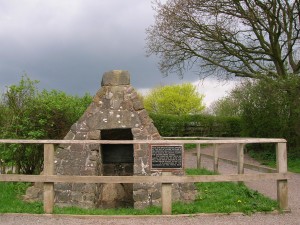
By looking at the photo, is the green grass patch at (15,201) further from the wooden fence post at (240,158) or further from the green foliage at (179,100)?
the green foliage at (179,100)

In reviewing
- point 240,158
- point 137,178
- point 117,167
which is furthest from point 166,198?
point 240,158

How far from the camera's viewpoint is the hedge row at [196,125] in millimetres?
28266

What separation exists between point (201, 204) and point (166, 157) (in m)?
1.55

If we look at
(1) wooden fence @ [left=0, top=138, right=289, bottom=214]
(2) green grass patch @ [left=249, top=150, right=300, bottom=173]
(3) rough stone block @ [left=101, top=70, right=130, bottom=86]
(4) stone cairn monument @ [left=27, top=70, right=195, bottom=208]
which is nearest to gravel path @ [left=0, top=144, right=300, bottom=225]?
(1) wooden fence @ [left=0, top=138, right=289, bottom=214]

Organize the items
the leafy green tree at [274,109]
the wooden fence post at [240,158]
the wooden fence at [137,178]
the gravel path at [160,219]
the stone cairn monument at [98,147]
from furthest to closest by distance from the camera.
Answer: the leafy green tree at [274,109], the wooden fence post at [240,158], the stone cairn monument at [98,147], the wooden fence at [137,178], the gravel path at [160,219]

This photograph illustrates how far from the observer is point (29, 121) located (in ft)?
38.4

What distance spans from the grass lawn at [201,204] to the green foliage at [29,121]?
1.43 m

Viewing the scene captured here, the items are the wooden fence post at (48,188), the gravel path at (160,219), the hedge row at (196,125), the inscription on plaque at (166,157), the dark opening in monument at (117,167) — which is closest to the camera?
the gravel path at (160,219)

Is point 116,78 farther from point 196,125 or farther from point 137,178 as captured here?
point 196,125

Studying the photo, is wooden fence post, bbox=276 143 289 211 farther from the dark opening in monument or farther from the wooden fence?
the dark opening in monument

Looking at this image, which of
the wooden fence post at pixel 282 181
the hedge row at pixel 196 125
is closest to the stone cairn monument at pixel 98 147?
the wooden fence post at pixel 282 181

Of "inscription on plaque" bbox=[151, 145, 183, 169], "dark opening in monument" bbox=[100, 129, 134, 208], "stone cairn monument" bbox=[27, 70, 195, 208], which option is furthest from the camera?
"dark opening in monument" bbox=[100, 129, 134, 208]

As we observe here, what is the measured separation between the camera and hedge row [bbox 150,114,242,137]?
1113 inches

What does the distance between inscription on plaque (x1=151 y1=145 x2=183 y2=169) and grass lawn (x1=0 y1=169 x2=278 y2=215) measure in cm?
90
